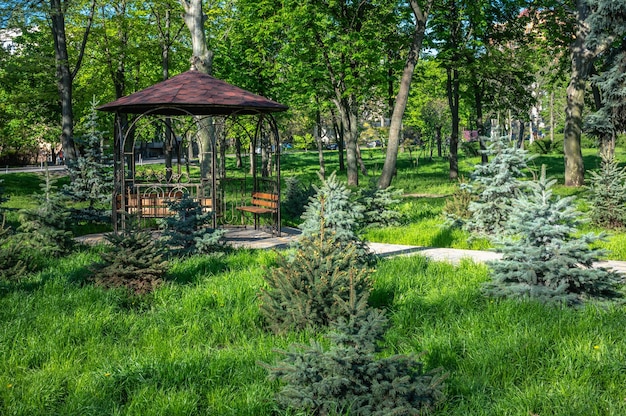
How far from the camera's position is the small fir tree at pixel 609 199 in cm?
1086

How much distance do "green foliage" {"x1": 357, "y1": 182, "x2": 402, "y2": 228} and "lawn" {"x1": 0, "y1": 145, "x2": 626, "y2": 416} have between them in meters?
4.32

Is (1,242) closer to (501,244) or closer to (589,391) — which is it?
(501,244)

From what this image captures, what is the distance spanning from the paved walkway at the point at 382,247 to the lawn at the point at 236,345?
1.45 metres

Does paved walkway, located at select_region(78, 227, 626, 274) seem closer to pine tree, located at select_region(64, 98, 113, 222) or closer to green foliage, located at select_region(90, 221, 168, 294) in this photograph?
green foliage, located at select_region(90, 221, 168, 294)

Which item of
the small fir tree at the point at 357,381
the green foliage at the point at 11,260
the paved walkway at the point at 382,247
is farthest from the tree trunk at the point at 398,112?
the small fir tree at the point at 357,381

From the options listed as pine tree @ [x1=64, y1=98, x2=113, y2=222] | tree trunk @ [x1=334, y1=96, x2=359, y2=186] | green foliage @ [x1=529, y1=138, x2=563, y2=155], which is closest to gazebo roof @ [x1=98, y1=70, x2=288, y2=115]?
pine tree @ [x1=64, y1=98, x2=113, y2=222]

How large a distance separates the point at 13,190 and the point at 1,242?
1743 centimetres

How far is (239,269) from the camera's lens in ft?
26.4

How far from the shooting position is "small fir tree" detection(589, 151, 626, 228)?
35.6 feet

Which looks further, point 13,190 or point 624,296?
point 13,190

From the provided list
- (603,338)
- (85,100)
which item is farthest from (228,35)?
(603,338)

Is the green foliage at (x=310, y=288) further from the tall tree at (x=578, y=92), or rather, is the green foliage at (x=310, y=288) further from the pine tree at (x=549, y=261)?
the tall tree at (x=578, y=92)

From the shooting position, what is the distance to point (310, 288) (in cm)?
568

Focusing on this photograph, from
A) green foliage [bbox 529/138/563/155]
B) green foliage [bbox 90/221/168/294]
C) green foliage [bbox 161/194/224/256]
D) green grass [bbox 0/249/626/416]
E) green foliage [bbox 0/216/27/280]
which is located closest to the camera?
green grass [bbox 0/249/626/416]
